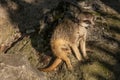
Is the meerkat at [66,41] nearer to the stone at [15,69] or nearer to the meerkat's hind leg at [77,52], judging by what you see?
the meerkat's hind leg at [77,52]

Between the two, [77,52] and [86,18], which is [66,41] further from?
[86,18]

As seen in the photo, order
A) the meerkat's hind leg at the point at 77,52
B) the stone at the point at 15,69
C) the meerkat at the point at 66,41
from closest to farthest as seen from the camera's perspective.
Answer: the stone at the point at 15,69
the meerkat at the point at 66,41
the meerkat's hind leg at the point at 77,52

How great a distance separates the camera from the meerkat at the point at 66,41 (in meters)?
5.64

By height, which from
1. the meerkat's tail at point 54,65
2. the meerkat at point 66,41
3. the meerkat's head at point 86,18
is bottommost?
the meerkat's tail at point 54,65

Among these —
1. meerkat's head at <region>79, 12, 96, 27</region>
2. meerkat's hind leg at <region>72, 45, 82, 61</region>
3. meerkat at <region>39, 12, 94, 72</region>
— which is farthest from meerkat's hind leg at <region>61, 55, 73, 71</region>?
meerkat's head at <region>79, 12, 96, 27</region>

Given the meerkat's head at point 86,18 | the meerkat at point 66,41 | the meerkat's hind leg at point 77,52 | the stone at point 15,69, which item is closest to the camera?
the stone at point 15,69

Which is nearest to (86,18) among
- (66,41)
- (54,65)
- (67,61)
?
(66,41)

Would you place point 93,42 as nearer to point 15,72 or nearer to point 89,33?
point 89,33

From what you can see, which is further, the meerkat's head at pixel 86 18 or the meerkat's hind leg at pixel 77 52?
the meerkat's hind leg at pixel 77 52

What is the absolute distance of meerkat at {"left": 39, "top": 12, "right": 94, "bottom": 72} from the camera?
5645mm

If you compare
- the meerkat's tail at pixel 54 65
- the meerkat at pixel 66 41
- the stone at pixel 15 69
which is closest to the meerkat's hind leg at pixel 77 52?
the meerkat at pixel 66 41

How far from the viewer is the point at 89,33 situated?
21.6ft

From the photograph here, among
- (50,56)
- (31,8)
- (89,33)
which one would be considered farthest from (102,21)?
(31,8)

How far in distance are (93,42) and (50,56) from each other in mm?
901
